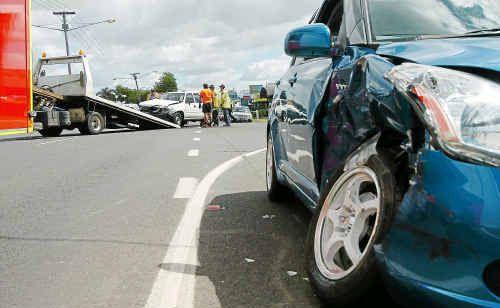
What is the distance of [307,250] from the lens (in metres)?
2.76

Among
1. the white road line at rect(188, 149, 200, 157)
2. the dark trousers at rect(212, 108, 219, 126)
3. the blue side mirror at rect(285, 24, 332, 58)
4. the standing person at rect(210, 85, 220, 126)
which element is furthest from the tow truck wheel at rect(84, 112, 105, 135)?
the blue side mirror at rect(285, 24, 332, 58)

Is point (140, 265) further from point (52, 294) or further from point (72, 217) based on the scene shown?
point (72, 217)

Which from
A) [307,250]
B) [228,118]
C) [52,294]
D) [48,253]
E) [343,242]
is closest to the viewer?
[343,242]

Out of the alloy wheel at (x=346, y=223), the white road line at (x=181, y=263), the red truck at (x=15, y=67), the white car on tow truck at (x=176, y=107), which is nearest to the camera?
the alloy wheel at (x=346, y=223)

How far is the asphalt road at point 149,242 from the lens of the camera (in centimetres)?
295

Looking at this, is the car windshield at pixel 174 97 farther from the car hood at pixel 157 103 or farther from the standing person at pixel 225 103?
the standing person at pixel 225 103

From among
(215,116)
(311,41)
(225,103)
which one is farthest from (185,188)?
(215,116)

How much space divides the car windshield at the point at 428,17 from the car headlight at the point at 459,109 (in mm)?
980

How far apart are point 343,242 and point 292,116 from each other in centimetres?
162

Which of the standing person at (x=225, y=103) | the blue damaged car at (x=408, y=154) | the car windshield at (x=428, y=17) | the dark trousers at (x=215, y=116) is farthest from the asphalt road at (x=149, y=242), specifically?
the dark trousers at (x=215, y=116)

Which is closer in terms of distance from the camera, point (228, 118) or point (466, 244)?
point (466, 244)

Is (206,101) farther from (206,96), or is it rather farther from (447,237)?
(447,237)

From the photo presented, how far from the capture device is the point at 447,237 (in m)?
1.85

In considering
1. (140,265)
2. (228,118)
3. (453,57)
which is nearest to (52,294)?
(140,265)
